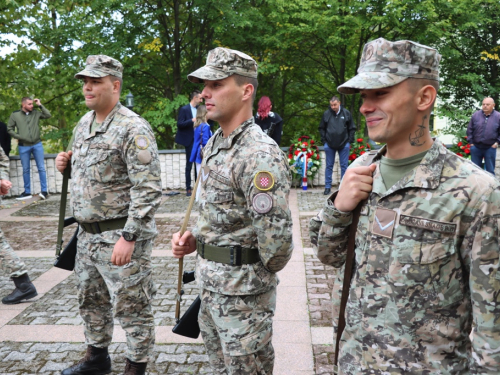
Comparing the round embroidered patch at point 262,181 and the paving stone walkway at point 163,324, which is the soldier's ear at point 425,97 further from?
the paving stone walkway at point 163,324

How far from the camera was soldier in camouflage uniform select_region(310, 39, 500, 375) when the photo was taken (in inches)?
65.7

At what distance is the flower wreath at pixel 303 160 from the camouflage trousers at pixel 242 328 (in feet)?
32.9

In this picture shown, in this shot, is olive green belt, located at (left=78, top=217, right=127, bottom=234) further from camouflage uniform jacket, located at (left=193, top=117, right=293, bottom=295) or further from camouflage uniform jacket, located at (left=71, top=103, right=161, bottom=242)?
camouflage uniform jacket, located at (left=193, top=117, right=293, bottom=295)

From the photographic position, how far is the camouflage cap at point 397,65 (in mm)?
1758

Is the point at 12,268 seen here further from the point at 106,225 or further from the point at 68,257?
the point at 106,225

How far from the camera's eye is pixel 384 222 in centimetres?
184

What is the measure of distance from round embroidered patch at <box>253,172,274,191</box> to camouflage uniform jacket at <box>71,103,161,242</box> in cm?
109

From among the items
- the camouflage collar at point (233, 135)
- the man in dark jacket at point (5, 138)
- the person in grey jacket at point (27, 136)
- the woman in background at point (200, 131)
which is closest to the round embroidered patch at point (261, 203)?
the camouflage collar at point (233, 135)

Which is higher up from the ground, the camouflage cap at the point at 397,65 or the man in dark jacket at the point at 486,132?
the camouflage cap at the point at 397,65

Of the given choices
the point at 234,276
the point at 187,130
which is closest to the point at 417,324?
the point at 234,276

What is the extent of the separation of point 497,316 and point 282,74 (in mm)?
16023

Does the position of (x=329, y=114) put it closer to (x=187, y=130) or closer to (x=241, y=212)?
(x=187, y=130)

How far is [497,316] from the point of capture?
65.2 inches

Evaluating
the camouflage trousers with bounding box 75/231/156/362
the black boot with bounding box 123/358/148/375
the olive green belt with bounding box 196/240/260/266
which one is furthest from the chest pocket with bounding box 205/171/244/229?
the black boot with bounding box 123/358/148/375
